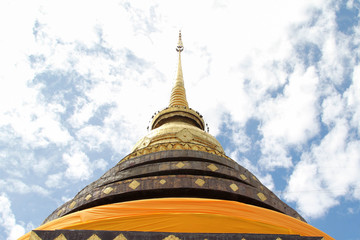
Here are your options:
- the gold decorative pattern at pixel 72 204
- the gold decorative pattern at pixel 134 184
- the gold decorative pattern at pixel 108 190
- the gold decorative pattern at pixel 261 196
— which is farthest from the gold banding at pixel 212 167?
the gold decorative pattern at pixel 72 204

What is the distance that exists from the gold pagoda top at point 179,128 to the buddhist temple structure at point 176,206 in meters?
2.05

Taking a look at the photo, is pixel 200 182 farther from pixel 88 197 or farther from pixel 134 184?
pixel 88 197

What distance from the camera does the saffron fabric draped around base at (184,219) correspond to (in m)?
6.32

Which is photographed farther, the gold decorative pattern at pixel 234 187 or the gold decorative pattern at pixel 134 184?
the gold decorative pattern at pixel 234 187

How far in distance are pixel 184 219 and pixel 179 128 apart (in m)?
9.58

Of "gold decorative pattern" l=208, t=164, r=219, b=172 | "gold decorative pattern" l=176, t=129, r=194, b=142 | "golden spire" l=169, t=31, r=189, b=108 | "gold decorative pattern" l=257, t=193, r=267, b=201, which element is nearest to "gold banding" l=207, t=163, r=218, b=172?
"gold decorative pattern" l=208, t=164, r=219, b=172

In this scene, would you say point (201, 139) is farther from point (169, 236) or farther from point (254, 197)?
point (169, 236)

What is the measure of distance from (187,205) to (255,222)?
1.34 m

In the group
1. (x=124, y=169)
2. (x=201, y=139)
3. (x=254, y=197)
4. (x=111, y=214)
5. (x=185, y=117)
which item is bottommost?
(x=111, y=214)

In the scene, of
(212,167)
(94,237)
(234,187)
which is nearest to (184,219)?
(94,237)

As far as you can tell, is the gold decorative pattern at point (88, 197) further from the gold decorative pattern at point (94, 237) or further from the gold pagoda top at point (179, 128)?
the gold pagoda top at point (179, 128)

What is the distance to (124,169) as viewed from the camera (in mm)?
11000

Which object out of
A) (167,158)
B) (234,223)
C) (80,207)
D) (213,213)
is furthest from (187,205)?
(167,158)

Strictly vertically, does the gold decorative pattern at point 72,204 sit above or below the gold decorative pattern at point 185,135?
below
